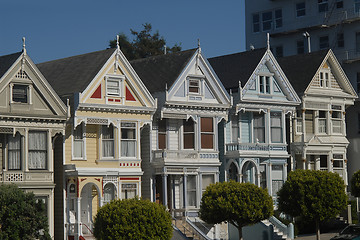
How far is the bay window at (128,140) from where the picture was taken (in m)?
56.8

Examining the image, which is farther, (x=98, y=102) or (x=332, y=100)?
(x=332, y=100)

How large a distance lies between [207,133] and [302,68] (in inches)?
442

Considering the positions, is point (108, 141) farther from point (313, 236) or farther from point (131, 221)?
point (313, 236)

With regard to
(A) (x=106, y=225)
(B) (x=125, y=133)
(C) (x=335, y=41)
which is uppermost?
(C) (x=335, y=41)

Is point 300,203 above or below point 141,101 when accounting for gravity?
below

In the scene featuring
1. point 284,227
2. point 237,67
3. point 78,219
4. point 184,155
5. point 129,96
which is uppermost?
point 237,67

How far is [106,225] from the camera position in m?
47.3

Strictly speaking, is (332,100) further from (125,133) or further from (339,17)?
(125,133)

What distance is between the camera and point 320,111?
225 ft

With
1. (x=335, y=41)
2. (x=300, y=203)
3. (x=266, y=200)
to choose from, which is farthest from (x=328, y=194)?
(x=335, y=41)

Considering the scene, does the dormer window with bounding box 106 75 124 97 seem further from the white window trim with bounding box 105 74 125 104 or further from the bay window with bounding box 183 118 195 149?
the bay window with bounding box 183 118 195 149

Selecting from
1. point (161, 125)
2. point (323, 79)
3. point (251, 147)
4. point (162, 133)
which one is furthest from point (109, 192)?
point (323, 79)

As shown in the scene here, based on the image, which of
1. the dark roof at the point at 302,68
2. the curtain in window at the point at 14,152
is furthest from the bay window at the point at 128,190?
Result: the dark roof at the point at 302,68

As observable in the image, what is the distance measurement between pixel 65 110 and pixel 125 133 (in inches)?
209
